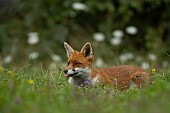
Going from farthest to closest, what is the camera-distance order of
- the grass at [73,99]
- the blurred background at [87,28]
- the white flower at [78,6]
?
1. the blurred background at [87,28]
2. the white flower at [78,6]
3. the grass at [73,99]

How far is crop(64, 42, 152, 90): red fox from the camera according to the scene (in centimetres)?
978

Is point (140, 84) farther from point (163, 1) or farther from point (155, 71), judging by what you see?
point (163, 1)

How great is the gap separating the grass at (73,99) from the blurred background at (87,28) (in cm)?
679

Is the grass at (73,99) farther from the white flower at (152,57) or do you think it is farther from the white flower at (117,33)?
the white flower at (117,33)

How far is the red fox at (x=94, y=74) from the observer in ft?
32.1

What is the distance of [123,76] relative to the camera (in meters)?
10.3

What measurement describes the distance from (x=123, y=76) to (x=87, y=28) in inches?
266

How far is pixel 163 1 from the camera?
16.3 meters

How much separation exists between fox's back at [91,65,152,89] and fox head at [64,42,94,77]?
15 centimetres

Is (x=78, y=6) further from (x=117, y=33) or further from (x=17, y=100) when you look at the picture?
(x=17, y=100)

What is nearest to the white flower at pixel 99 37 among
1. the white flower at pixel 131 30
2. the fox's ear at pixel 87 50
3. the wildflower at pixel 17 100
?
the white flower at pixel 131 30

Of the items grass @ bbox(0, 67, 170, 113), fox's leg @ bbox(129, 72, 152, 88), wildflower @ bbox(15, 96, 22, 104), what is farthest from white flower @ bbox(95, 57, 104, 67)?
wildflower @ bbox(15, 96, 22, 104)

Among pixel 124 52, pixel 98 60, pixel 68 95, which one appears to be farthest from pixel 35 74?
pixel 124 52

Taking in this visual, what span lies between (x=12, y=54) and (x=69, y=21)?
2169 mm
